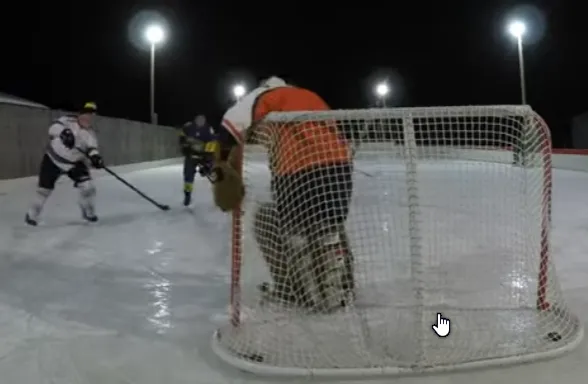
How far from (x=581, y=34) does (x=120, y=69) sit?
850 inches

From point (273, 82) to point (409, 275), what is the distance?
148 cm

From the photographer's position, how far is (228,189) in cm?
329

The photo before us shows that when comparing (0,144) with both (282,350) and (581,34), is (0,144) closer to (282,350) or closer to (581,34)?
(282,350)

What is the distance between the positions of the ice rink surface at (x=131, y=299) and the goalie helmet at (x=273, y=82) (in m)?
1.22

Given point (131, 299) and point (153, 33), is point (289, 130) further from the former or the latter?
point (153, 33)

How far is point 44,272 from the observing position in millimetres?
4805

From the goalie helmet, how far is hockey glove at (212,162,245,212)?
540 mm

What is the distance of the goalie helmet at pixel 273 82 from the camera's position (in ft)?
11.8

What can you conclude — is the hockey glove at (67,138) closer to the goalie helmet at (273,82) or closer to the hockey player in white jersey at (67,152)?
the hockey player in white jersey at (67,152)

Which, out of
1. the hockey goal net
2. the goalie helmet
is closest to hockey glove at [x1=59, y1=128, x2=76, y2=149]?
the hockey goal net

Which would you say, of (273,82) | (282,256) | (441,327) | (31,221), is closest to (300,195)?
(282,256)

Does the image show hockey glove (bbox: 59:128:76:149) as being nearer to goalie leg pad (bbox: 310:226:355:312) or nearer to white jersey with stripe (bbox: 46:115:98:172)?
white jersey with stripe (bbox: 46:115:98:172)

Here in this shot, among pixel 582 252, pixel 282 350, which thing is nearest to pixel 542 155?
pixel 282 350

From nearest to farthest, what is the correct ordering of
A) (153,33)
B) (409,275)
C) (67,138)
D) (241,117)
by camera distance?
(241,117) < (409,275) < (67,138) < (153,33)
